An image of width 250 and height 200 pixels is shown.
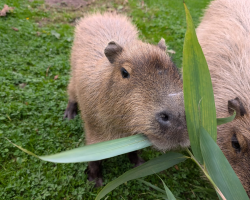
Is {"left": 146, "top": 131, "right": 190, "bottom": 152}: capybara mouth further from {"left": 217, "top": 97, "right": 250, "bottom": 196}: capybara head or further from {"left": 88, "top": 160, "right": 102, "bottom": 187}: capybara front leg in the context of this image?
{"left": 88, "top": 160, "right": 102, "bottom": 187}: capybara front leg

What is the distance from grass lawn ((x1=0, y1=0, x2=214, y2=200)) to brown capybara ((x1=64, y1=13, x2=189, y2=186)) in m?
0.41

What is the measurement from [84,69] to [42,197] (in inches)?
73.5

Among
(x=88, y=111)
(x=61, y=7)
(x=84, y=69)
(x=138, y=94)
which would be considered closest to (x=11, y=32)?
(x=61, y=7)

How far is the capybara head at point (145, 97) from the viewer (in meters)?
1.52

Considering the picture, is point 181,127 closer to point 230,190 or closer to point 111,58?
point 230,190

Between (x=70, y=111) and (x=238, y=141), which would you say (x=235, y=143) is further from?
(x=70, y=111)

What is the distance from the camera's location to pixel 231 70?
288cm

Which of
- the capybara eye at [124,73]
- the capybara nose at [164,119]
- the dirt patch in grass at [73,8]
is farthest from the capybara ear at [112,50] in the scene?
the dirt patch in grass at [73,8]

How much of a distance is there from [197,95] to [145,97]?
497 mm

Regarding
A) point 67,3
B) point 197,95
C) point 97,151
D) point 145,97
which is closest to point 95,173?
point 145,97

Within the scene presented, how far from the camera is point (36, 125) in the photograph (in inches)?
145

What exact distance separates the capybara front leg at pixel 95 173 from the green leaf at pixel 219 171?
6.66 feet

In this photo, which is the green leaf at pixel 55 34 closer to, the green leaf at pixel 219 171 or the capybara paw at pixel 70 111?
the capybara paw at pixel 70 111

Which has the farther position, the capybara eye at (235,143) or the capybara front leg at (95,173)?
the capybara front leg at (95,173)
